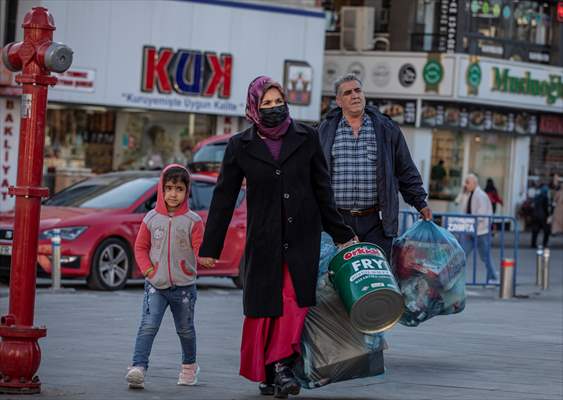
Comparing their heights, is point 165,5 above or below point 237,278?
above

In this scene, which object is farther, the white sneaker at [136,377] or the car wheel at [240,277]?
the car wheel at [240,277]

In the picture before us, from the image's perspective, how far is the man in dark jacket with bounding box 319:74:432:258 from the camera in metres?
10.3

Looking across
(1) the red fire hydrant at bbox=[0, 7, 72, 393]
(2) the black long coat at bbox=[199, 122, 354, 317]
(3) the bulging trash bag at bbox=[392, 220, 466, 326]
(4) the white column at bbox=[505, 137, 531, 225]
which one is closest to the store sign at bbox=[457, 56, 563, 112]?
(4) the white column at bbox=[505, 137, 531, 225]

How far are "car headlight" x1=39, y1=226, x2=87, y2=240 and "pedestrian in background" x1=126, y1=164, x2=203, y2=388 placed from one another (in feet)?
27.7

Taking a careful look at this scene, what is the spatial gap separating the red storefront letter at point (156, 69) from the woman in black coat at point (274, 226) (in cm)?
2693

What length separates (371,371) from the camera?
358 inches

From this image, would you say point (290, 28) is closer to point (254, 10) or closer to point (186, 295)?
point (254, 10)

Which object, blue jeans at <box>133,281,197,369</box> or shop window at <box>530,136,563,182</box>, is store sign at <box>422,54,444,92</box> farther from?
blue jeans at <box>133,281,197,369</box>

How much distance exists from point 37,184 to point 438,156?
3584 centimetres

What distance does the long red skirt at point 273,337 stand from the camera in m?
8.93

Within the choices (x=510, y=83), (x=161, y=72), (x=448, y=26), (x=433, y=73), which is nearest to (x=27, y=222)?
(x=161, y=72)

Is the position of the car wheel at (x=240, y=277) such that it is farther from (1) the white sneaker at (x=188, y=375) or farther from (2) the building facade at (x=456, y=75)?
(2) the building facade at (x=456, y=75)

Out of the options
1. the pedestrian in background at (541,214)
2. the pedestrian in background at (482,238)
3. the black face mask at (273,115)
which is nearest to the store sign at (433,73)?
the pedestrian in background at (541,214)

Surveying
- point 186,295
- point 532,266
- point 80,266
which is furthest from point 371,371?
point 532,266
